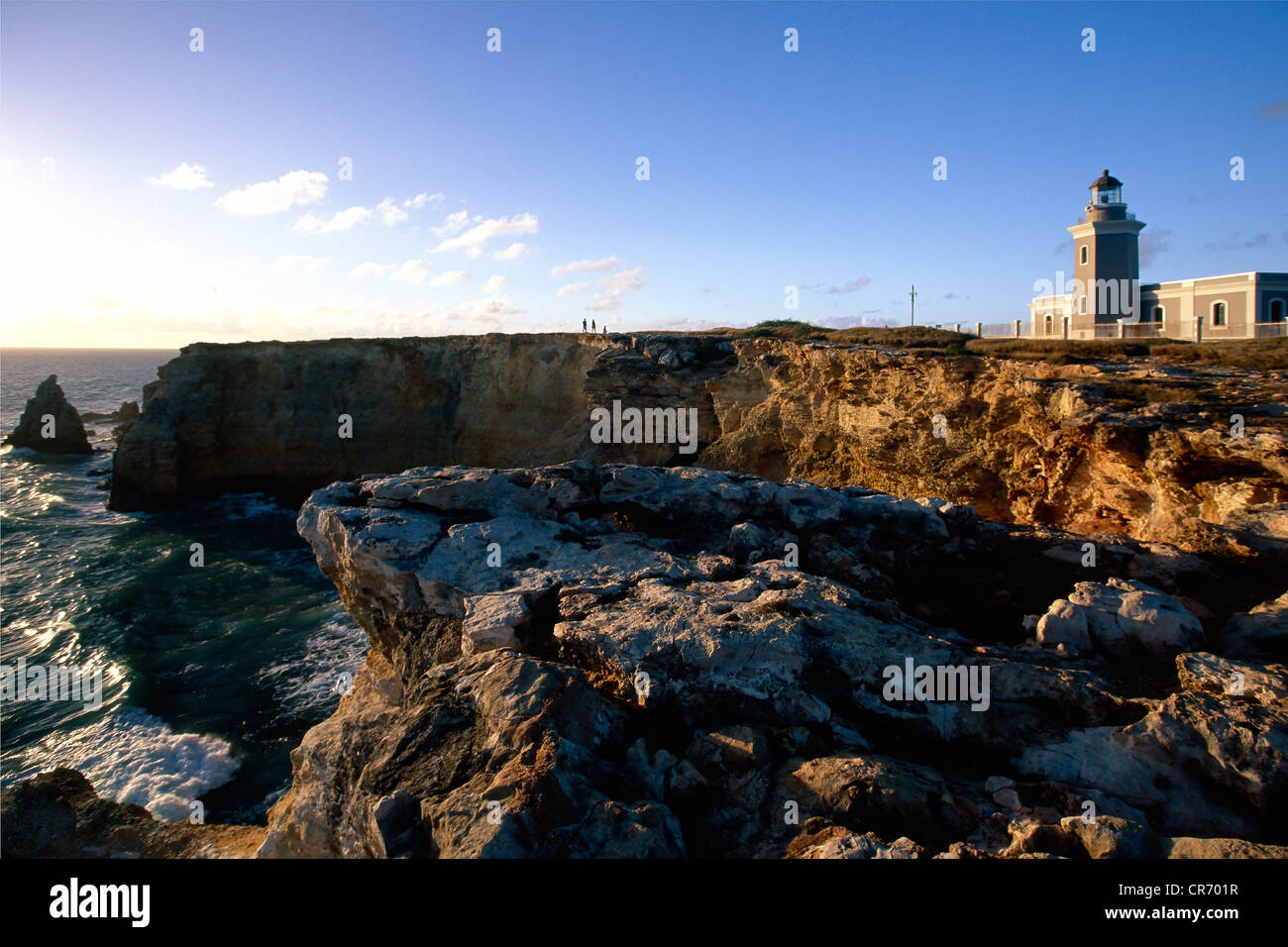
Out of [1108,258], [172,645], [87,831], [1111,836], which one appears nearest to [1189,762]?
[1111,836]

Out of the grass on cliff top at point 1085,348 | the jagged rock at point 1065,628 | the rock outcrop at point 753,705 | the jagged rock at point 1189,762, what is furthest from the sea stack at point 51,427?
the jagged rock at point 1189,762

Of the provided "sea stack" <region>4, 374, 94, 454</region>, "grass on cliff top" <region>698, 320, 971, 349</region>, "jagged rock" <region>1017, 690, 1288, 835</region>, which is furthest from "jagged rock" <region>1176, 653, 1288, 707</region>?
"sea stack" <region>4, 374, 94, 454</region>

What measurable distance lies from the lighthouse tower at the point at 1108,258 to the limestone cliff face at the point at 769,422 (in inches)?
842

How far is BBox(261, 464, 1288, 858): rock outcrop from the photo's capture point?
14.1ft

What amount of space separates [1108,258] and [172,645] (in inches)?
1738

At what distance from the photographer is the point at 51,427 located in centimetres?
4638

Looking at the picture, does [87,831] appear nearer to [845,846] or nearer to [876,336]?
[845,846]

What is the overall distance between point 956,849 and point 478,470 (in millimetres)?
6855

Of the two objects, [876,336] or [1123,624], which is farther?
[876,336]

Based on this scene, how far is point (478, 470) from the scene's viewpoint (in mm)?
9023

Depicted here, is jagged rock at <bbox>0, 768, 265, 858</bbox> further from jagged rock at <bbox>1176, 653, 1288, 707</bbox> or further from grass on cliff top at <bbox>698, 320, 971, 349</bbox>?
grass on cliff top at <bbox>698, 320, 971, 349</bbox>

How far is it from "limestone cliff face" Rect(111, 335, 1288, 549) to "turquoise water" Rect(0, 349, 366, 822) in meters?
4.62

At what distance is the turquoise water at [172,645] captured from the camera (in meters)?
13.2
